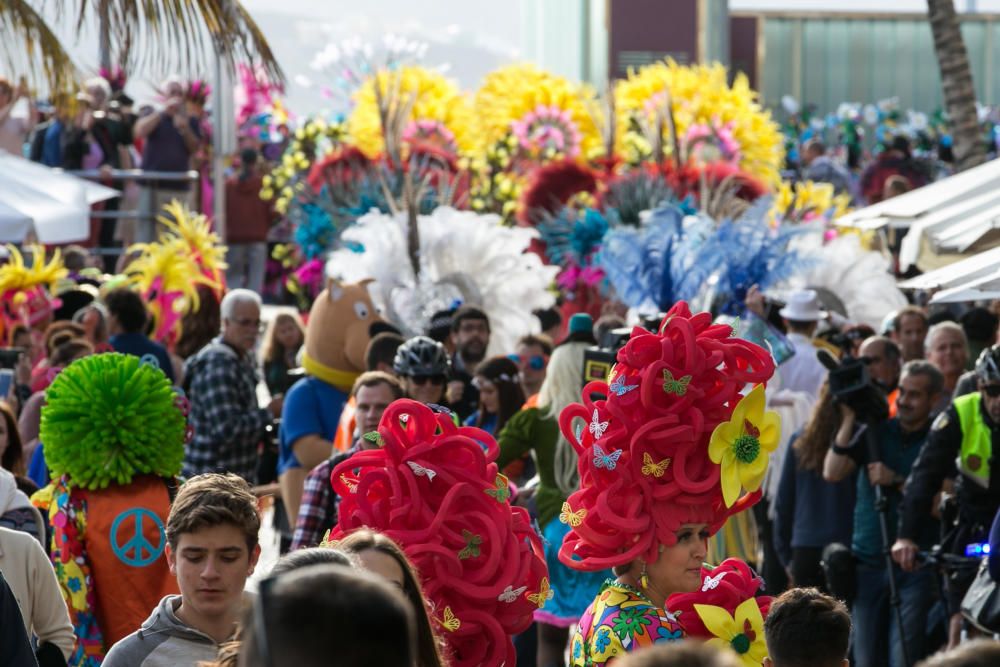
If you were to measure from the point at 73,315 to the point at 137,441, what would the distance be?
16.6 ft

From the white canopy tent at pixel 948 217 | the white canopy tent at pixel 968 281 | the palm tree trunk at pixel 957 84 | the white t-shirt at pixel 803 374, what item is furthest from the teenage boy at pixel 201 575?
the palm tree trunk at pixel 957 84

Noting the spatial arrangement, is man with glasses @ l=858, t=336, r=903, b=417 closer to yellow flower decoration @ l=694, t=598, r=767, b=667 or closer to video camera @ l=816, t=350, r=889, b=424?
video camera @ l=816, t=350, r=889, b=424

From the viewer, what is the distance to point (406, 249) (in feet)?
33.8

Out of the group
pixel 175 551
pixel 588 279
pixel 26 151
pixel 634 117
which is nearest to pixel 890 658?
pixel 175 551

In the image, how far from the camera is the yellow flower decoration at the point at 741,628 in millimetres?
3922

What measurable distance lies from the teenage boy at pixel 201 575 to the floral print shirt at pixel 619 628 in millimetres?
786

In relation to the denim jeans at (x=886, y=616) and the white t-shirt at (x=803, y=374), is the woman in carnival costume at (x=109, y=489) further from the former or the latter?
the white t-shirt at (x=803, y=374)

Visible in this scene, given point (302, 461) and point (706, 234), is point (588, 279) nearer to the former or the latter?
point (706, 234)

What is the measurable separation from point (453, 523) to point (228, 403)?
3.53 m

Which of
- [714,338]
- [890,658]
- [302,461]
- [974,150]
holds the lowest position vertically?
[890,658]

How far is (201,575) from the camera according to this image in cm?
388

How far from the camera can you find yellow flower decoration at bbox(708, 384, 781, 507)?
4180 millimetres

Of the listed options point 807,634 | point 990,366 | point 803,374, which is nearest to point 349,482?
point 807,634

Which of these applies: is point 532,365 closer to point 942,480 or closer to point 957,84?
point 942,480
